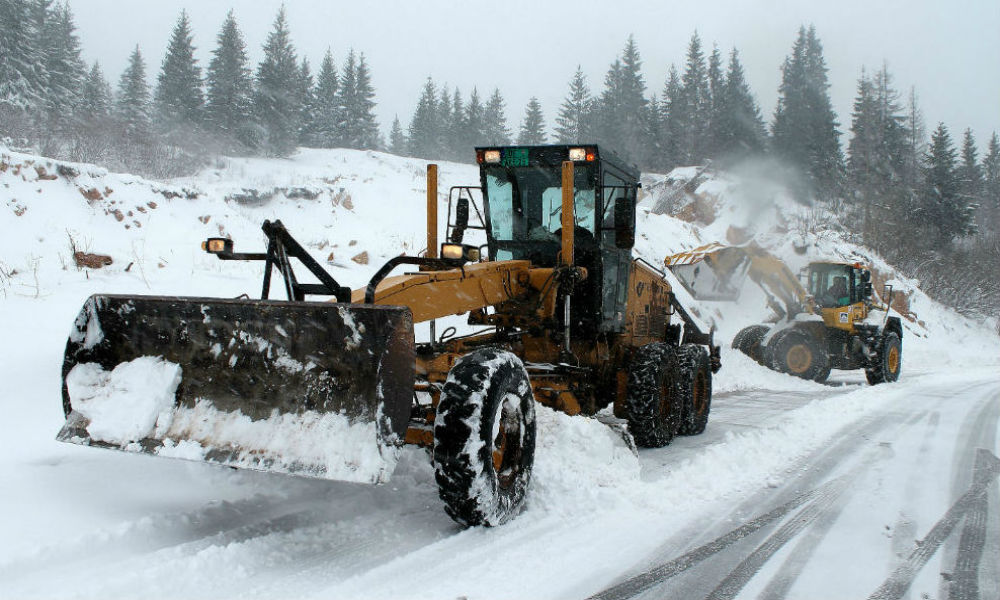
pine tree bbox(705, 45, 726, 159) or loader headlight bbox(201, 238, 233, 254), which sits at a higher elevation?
pine tree bbox(705, 45, 726, 159)

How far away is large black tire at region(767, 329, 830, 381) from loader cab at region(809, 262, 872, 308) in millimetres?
1462

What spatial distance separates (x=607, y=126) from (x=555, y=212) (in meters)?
56.1

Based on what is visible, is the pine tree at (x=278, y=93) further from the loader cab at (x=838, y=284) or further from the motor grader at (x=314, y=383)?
the motor grader at (x=314, y=383)

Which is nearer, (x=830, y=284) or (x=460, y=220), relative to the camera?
(x=460, y=220)

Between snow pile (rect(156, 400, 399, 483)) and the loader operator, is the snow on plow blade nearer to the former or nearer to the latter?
snow pile (rect(156, 400, 399, 483))

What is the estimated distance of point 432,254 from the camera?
20.9 feet

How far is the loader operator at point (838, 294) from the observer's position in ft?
48.3

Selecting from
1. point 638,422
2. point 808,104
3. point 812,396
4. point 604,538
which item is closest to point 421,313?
point 604,538

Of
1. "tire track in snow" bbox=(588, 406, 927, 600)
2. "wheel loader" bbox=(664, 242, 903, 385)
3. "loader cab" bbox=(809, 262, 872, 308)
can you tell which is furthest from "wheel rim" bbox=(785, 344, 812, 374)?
"tire track in snow" bbox=(588, 406, 927, 600)

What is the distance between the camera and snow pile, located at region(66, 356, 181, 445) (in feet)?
12.1

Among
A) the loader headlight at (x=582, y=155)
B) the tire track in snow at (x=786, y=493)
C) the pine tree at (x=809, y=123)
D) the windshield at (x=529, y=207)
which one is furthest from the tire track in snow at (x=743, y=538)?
the pine tree at (x=809, y=123)

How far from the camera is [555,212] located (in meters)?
6.45

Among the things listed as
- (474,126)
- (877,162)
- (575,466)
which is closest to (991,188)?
(877,162)

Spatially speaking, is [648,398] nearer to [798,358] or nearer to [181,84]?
[798,358]
